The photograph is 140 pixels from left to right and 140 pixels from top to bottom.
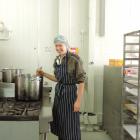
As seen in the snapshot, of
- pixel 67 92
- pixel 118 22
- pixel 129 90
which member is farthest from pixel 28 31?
pixel 129 90

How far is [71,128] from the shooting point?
2875 mm

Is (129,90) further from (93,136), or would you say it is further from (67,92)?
(93,136)

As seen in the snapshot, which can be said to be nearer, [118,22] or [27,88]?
[27,88]

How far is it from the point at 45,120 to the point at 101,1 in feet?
9.67

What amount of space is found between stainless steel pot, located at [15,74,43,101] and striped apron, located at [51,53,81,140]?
1.21 feet

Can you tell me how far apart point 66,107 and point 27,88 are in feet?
1.69

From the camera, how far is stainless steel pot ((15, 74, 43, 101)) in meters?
2.57

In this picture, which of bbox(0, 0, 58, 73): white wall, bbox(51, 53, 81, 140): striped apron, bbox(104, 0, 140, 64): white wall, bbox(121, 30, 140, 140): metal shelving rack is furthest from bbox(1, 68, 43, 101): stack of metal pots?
bbox(104, 0, 140, 64): white wall

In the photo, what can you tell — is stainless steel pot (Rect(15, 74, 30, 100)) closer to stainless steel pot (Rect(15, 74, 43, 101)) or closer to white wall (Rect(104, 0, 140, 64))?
stainless steel pot (Rect(15, 74, 43, 101))

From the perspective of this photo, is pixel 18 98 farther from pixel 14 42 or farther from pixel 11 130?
pixel 14 42

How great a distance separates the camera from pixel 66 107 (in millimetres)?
2879

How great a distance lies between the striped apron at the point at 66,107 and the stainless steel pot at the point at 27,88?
0.37m

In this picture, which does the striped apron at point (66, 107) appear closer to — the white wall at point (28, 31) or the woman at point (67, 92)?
the woman at point (67, 92)

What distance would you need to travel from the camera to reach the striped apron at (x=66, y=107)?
2.87 meters
